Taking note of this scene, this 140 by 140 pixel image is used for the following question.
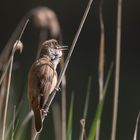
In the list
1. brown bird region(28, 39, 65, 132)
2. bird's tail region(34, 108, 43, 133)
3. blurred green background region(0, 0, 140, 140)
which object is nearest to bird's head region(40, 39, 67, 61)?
brown bird region(28, 39, 65, 132)

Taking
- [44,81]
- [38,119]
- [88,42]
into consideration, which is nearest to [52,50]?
[44,81]

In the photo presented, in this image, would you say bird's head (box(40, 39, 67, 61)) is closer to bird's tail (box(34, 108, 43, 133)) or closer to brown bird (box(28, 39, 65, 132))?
brown bird (box(28, 39, 65, 132))

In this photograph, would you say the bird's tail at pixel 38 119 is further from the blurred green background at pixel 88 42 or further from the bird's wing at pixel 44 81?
the blurred green background at pixel 88 42

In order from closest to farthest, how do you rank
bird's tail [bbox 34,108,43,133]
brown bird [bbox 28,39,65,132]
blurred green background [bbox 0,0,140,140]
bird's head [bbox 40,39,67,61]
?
bird's tail [bbox 34,108,43,133]
brown bird [bbox 28,39,65,132]
bird's head [bbox 40,39,67,61]
blurred green background [bbox 0,0,140,140]

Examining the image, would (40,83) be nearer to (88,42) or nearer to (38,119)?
(38,119)

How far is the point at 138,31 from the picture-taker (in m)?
14.8

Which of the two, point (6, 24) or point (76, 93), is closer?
point (76, 93)

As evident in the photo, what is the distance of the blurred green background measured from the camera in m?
12.6

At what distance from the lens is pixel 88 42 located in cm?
1469

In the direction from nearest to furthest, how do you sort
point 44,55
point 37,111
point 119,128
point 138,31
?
point 37,111 < point 44,55 < point 119,128 < point 138,31

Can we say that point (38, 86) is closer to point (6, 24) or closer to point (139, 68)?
point (139, 68)

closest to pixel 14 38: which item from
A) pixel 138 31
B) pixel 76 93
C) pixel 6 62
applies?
pixel 6 62

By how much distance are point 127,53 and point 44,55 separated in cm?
882

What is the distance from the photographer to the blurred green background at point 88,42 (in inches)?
497
